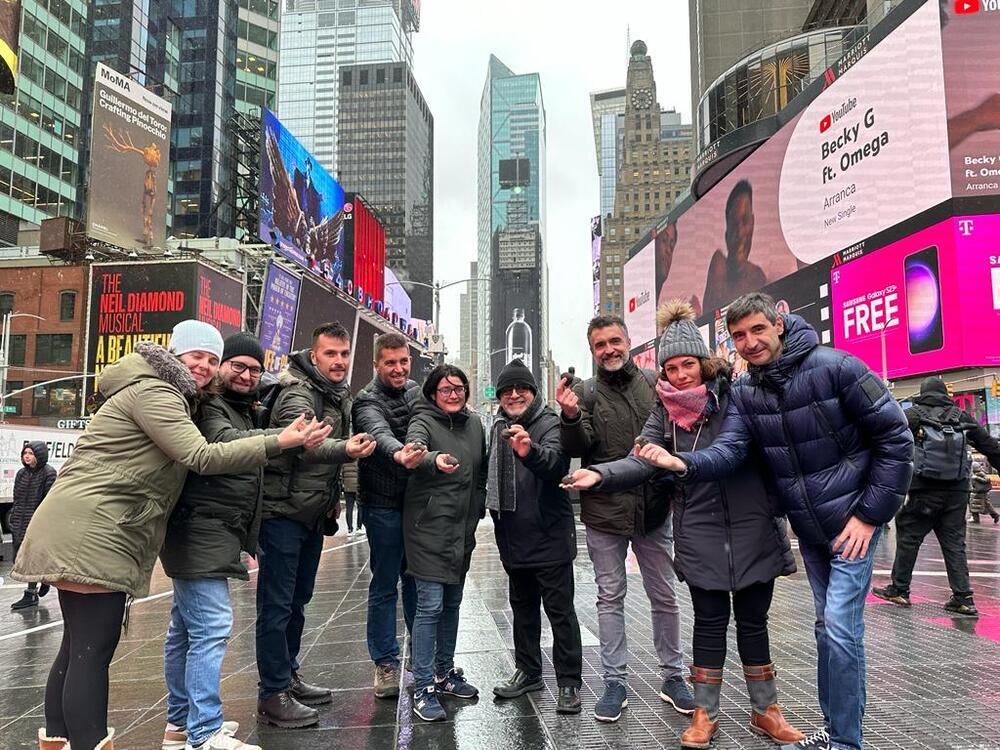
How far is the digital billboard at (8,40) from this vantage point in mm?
11547

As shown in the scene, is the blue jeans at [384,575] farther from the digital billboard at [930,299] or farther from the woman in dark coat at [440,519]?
the digital billboard at [930,299]

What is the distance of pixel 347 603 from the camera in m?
7.39

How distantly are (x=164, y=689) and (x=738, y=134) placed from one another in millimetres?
42414

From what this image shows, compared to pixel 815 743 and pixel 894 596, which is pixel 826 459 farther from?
pixel 894 596

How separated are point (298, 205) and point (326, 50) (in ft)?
521

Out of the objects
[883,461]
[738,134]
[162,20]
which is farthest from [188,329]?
[162,20]

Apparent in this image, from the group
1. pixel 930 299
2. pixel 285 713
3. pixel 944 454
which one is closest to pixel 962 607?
pixel 944 454

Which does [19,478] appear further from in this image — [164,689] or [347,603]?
[164,689]

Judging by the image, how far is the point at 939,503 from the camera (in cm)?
650

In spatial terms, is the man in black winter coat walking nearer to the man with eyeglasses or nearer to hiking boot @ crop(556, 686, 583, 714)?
hiking boot @ crop(556, 686, 583, 714)

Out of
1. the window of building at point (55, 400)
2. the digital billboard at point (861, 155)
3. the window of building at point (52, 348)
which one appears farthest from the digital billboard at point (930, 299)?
the window of building at point (52, 348)

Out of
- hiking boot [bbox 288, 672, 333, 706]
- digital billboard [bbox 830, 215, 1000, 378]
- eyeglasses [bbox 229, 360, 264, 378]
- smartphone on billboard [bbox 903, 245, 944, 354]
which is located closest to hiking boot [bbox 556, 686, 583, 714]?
hiking boot [bbox 288, 672, 333, 706]

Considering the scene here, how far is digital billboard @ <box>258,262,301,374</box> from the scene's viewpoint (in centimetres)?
2845

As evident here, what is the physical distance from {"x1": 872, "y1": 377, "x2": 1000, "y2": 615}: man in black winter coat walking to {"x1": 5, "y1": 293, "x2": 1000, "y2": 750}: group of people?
11.8ft
